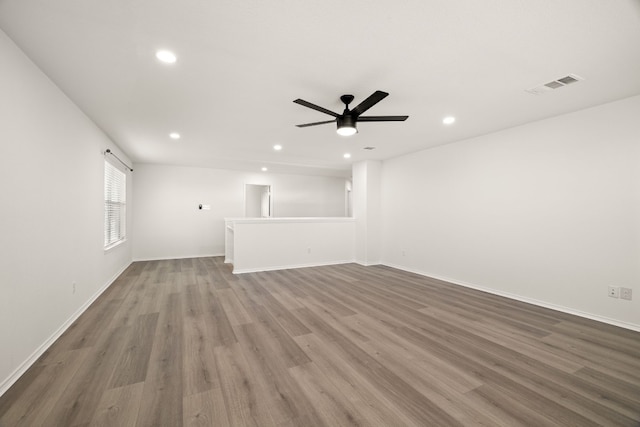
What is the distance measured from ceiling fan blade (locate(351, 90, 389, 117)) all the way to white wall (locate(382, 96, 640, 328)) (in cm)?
272

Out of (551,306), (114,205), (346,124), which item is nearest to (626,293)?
(551,306)

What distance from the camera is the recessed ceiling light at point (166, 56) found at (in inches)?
82.4

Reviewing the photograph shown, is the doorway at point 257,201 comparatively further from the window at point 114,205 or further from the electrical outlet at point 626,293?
the electrical outlet at point 626,293

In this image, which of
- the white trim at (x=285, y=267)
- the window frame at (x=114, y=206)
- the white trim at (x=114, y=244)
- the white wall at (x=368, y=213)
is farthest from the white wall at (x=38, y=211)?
the white wall at (x=368, y=213)

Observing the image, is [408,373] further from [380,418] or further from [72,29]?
[72,29]

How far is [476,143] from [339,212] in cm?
537

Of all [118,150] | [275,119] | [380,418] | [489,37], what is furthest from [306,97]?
[118,150]

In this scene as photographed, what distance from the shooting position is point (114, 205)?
16.2 feet

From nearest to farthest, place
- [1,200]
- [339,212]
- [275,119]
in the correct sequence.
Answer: [1,200] < [275,119] < [339,212]

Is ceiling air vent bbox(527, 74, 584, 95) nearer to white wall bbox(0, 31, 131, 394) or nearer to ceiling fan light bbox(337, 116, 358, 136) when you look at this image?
ceiling fan light bbox(337, 116, 358, 136)

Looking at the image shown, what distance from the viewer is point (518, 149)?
3.80 meters

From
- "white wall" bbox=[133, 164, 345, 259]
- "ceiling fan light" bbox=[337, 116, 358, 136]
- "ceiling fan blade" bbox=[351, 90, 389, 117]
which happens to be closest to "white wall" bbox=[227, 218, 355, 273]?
"white wall" bbox=[133, 164, 345, 259]

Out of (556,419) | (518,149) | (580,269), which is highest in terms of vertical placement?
(518,149)

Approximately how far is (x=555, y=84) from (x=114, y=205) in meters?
6.76
